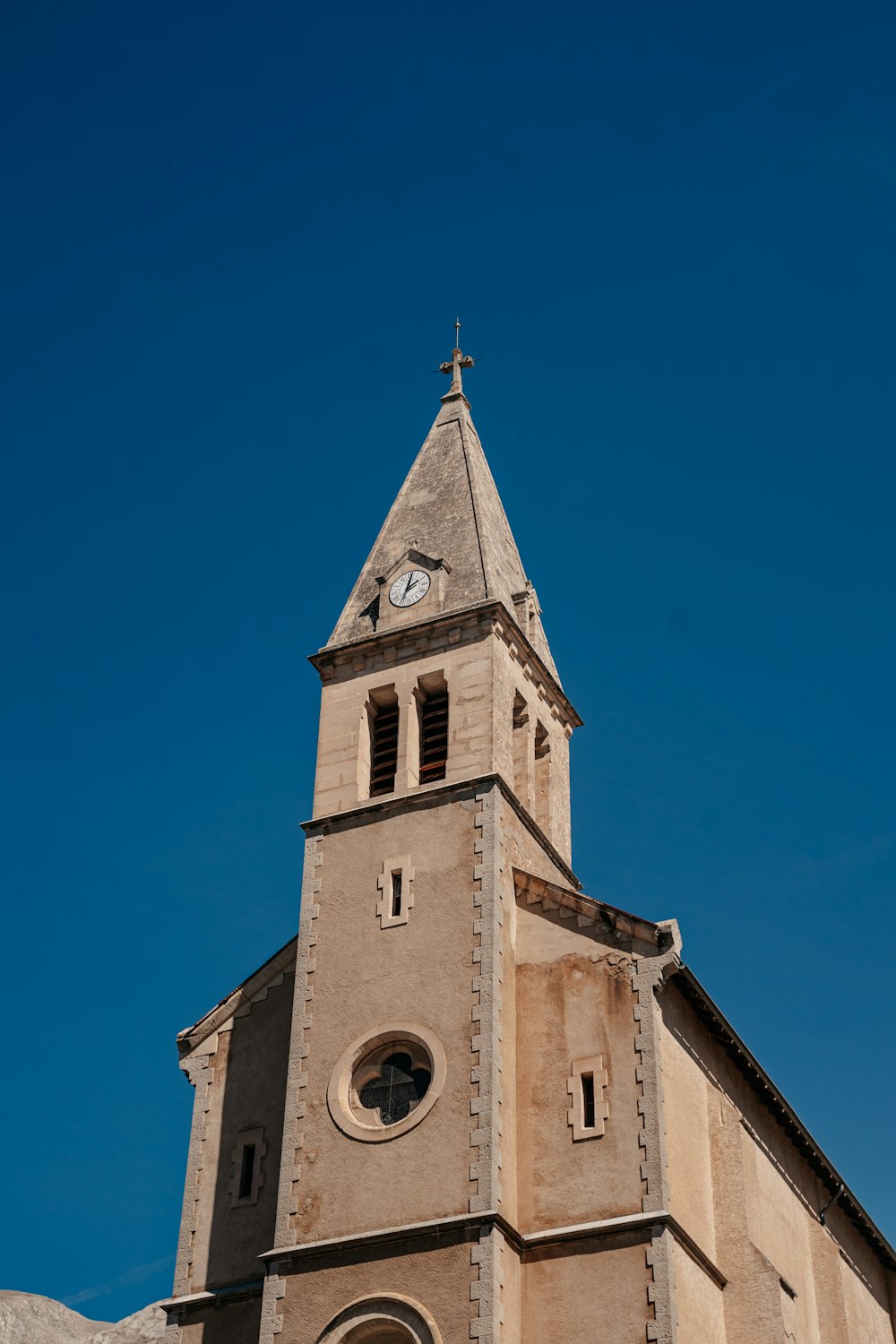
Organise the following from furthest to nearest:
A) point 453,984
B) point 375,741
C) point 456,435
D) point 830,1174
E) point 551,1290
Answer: point 456,435
point 830,1174
point 375,741
point 453,984
point 551,1290

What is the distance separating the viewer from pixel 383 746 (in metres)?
37.3

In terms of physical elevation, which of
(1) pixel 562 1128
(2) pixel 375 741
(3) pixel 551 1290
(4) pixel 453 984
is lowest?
(3) pixel 551 1290

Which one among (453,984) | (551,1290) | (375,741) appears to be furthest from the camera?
(375,741)

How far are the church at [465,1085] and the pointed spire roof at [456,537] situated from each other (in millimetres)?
199

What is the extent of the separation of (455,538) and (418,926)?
407 inches

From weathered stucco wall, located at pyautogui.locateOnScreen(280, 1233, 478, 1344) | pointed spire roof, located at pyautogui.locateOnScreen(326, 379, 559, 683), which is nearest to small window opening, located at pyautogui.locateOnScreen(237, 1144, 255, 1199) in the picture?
weathered stucco wall, located at pyautogui.locateOnScreen(280, 1233, 478, 1344)

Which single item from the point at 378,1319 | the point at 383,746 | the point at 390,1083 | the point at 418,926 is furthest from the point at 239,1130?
the point at 383,746

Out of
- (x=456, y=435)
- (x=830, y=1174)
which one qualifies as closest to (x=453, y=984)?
(x=830, y=1174)

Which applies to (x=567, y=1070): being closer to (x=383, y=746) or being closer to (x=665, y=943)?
(x=665, y=943)

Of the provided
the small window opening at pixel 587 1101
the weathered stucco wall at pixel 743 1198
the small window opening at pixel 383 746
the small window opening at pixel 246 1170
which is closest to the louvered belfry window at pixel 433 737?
the small window opening at pixel 383 746

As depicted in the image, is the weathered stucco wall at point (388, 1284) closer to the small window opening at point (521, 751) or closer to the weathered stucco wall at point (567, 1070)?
the weathered stucco wall at point (567, 1070)

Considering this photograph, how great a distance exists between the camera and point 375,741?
3750 cm

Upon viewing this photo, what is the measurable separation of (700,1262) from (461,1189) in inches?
177

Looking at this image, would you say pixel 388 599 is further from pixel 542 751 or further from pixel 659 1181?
pixel 659 1181
